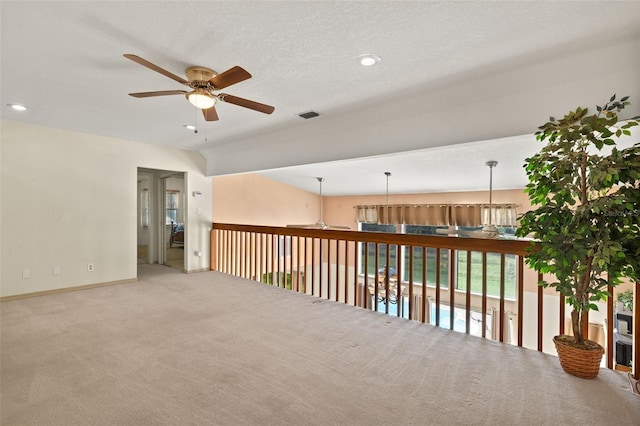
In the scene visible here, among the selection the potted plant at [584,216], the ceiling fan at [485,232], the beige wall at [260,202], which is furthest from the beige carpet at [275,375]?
the beige wall at [260,202]

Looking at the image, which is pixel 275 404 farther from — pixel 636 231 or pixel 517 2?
pixel 517 2

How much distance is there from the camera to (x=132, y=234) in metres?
5.20

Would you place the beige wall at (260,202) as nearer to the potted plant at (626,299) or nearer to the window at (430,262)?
the window at (430,262)

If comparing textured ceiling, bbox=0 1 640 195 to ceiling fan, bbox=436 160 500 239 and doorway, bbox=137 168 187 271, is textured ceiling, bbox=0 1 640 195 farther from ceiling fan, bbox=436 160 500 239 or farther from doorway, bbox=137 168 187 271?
doorway, bbox=137 168 187 271

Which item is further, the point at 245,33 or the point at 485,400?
the point at 245,33

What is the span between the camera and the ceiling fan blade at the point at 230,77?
2.14m

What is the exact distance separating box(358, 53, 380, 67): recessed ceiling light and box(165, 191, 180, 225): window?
6059 mm

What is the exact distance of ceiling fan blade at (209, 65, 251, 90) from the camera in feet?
7.02

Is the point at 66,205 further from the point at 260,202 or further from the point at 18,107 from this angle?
the point at 260,202

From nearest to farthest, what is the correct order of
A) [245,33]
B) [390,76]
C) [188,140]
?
[245,33]
[390,76]
[188,140]

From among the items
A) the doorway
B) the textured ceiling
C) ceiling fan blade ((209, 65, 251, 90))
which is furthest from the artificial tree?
the doorway

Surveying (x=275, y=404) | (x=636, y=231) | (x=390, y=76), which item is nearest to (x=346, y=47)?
(x=390, y=76)

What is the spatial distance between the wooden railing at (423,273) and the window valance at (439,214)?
84 centimetres

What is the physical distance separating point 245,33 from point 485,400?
2836 mm
